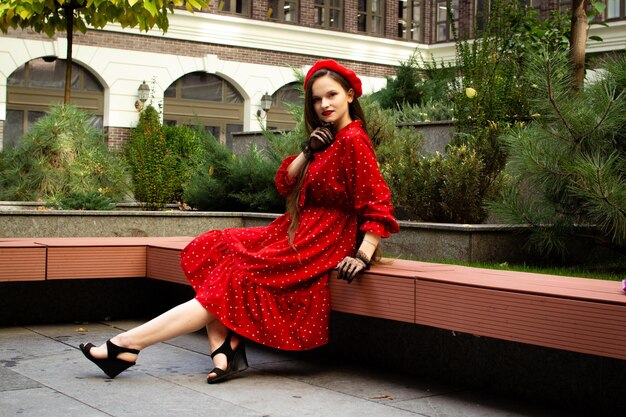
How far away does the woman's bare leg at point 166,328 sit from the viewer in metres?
4.41

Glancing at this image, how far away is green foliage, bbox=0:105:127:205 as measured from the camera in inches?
436

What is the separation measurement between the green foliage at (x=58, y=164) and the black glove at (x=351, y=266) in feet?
22.9

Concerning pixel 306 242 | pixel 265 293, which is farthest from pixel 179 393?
pixel 306 242

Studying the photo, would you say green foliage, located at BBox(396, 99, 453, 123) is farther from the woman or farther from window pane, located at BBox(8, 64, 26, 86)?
window pane, located at BBox(8, 64, 26, 86)

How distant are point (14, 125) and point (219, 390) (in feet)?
62.6

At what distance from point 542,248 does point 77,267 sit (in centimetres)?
309

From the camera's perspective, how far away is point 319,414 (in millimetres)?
3898

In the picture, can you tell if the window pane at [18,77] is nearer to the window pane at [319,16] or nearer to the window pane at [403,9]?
the window pane at [319,16]

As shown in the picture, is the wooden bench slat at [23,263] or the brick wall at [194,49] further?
the brick wall at [194,49]

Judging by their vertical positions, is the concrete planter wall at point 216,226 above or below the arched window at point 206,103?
below

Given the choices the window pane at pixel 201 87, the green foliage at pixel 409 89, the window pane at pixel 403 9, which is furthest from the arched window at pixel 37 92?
the window pane at pixel 403 9

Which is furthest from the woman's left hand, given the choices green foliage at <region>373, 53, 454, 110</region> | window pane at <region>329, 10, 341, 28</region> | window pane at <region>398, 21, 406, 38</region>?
window pane at <region>398, 21, 406, 38</region>

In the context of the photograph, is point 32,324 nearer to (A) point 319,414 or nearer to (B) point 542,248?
(A) point 319,414

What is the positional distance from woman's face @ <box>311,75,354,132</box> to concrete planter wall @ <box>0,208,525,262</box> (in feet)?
7.02
